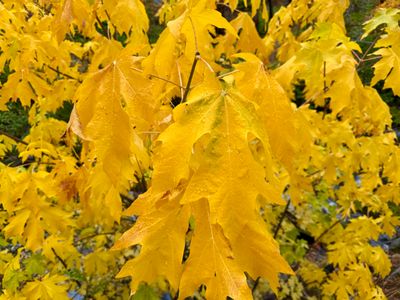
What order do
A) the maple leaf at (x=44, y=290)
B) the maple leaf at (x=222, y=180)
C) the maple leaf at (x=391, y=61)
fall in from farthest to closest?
the maple leaf at (x=44, y=290)
the maple leaf at (x=391, y=61)
the maple leaf at (x=222, y=180)

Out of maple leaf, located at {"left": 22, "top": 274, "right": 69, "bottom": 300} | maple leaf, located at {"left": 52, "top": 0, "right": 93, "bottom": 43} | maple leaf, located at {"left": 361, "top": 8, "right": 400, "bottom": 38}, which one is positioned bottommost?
maple leaf, located at {"left": 22, "top": 274, "right": 69, "bottom": 300}

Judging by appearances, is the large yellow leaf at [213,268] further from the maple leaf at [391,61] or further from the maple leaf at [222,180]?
the maple leaf at [391,61]

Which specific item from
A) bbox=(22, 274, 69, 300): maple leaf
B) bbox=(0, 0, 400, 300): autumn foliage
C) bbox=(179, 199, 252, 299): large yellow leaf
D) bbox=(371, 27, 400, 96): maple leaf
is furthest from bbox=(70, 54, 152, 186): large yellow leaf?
bbox=(22, 274, 69, 300): maple leaf

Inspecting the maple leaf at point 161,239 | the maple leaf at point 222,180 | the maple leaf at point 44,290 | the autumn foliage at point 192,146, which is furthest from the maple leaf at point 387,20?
the maple leaf at point 44,290

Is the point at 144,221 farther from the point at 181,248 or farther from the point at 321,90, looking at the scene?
the point at 321,90

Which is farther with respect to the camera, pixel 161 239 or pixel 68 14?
pixel 68 14

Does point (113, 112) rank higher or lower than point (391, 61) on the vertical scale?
higher

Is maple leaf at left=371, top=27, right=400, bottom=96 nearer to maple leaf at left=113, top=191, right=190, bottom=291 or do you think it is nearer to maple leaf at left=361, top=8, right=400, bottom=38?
maple leaf at left=361, top=8, right=400, bottom=38

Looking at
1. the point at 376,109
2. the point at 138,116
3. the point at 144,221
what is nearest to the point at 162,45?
the point at 138,116

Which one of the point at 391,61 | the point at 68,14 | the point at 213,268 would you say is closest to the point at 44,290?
the point at 68,14

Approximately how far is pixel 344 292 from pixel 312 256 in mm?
1791

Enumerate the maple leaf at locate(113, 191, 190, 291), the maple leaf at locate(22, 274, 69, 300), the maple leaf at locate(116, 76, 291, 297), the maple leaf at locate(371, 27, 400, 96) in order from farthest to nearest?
the maple leaf at locate(22, 274, 69, 300), the maple leaf at locate(371, 27, 400, 96), the maple leaf at locate(113, 191, 190, 291), the maple leaf at locate(116, 76, 291, 297)

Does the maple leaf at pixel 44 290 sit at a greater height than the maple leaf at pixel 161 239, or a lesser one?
lesser

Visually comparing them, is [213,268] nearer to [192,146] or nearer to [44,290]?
[192,146]
